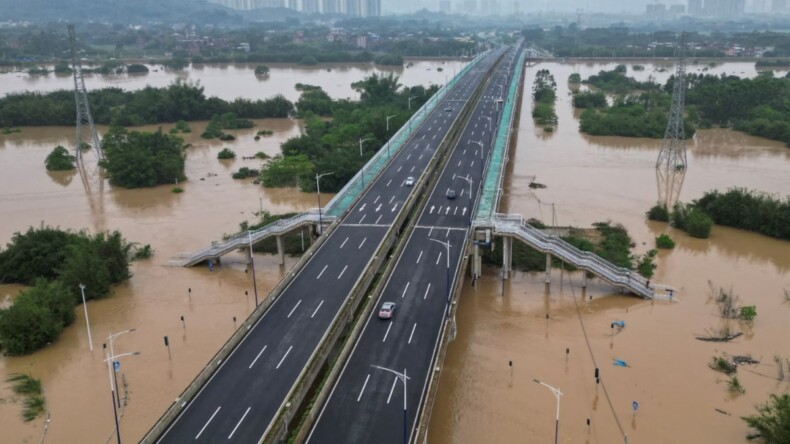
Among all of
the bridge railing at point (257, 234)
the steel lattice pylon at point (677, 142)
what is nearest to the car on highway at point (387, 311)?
the bridge railing at point (257, 234)

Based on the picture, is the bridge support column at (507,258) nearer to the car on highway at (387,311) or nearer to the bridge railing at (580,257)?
the bridge railing at (580,257)

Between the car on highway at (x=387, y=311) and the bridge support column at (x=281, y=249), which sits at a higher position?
the car on highway at (x=387, y=311)

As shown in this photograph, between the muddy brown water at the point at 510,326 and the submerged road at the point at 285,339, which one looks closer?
the submerged road at the point at 285,339

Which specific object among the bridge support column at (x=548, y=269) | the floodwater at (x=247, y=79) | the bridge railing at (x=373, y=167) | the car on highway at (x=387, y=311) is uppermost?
the floodwater at (x=247, y=79)

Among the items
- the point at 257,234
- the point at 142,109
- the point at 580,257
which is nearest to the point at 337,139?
the point at 257,234

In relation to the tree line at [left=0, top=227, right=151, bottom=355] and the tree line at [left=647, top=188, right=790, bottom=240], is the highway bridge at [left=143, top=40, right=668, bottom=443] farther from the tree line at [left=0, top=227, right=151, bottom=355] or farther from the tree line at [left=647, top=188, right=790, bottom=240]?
the tree line at [left=647, top=188, right=790, bottom=240]

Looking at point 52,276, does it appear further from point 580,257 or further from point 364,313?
point 580,257
